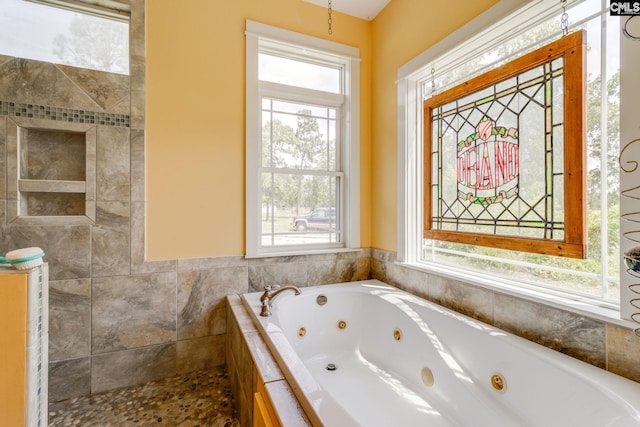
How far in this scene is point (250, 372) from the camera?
1242mm

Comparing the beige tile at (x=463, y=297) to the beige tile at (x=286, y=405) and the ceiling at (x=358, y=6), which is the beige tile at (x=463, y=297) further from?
the ceiling at (x=358, y=6)

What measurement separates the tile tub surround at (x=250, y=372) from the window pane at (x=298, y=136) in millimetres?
1107

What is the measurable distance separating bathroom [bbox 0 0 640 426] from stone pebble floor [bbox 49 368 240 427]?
0.08 metres

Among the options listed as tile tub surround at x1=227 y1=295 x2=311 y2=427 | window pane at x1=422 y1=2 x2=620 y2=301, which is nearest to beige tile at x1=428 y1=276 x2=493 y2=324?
window pane at x1=422 y1=2 x2=620 y2=301

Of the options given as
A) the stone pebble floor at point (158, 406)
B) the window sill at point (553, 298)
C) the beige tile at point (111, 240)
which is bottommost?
the stone pebble floor at point (158, 406)

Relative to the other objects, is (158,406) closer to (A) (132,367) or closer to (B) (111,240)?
(A) (132,367)

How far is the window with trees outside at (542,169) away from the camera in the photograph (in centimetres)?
116

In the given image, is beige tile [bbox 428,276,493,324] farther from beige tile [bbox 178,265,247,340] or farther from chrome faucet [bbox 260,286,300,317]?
beige tile [bbox 178,265,247,340]

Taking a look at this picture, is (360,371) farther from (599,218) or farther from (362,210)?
(599,218)

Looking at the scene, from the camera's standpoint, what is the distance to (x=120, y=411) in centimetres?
157

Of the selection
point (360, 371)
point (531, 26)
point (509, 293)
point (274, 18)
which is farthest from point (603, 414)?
point (274, 18)

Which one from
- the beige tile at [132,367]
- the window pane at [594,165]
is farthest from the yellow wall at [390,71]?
the beige tile at [132,367]

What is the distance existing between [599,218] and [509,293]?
48cm

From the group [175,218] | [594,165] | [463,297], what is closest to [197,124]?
[175,218]
